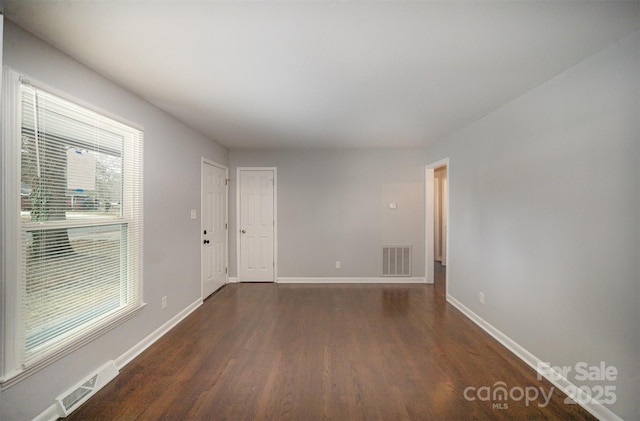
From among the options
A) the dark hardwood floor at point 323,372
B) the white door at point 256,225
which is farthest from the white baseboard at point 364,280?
the dark hardwood floor at point 323,372

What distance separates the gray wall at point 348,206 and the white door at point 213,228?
281 mm

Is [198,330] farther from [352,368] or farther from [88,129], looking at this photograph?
[88,129]

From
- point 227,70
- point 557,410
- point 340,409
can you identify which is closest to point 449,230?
point 557,410

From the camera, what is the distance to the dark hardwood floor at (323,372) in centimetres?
178

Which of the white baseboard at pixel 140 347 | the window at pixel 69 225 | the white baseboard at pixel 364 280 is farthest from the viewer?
the white baseboard at pixel 364 280

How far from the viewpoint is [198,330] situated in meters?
2.93

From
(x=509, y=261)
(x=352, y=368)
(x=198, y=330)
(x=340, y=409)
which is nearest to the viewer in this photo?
(x=340, y=409)

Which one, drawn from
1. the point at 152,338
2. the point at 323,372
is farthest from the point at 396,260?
the point at 152,338

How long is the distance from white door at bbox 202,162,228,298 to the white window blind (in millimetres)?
1391

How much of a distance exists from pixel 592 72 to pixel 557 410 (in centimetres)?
231

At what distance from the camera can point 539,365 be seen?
2189mm

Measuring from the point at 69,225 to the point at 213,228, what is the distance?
92.2 inches

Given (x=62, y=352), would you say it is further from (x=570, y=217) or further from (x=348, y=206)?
(x=348, y=206)

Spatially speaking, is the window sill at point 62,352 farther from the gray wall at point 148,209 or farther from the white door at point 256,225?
the white door at point 256,225
